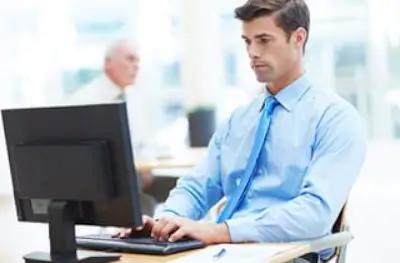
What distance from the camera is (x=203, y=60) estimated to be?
19.4 feet

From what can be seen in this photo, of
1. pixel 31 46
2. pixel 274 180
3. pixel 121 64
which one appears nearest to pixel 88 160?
pixel 274 180

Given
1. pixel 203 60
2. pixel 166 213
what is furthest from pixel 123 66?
pixel 166 213

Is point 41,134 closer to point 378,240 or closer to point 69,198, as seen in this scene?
point 69,198

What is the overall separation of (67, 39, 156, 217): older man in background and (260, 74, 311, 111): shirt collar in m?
2.31

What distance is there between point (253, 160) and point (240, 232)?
332 mm

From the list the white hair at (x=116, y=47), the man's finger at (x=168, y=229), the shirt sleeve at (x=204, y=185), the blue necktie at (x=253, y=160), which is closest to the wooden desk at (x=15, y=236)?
the white hair at (x=116, y=47)

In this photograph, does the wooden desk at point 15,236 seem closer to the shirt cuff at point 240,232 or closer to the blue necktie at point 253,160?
the blue necktie at point 253,160

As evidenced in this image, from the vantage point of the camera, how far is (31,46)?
5.10m

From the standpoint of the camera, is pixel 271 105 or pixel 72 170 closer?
pixel 72 170

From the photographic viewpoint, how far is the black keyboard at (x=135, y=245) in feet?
6.08

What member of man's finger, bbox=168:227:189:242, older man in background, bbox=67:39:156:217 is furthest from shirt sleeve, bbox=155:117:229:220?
older man in background, bbox=67:39:156:217

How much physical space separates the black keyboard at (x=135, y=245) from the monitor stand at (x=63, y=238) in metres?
0.08

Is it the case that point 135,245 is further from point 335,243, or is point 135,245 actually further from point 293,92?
point 293,92

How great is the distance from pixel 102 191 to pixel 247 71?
14.0 feet
